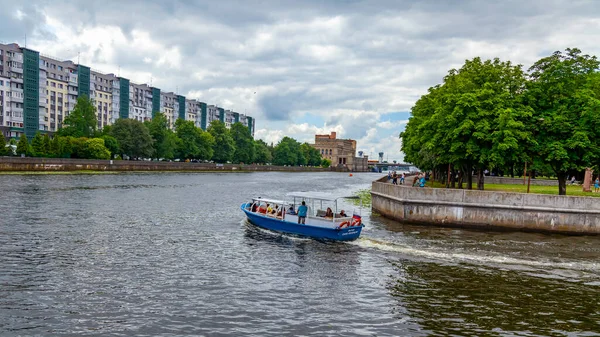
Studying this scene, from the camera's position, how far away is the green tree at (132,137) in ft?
466

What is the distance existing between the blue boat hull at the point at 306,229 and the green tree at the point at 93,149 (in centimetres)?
9417

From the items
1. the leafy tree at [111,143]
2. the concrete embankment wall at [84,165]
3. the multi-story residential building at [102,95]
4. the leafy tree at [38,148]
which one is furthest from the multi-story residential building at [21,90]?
the concrete embankment wall at [84,165]

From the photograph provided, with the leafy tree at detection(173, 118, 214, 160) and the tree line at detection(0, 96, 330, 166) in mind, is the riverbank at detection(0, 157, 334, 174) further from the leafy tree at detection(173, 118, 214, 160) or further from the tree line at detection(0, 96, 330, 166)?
the leafy tree at detection(173, 118, 214, 160)

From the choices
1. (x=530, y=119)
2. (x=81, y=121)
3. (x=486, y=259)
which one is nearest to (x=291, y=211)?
(x=486, y=259)

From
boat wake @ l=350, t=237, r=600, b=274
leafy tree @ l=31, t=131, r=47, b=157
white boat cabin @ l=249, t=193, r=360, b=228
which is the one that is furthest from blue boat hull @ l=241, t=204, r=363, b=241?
leafy tree @ l=31, t=131, r=47, b=157

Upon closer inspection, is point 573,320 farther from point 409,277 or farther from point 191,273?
point 191,273

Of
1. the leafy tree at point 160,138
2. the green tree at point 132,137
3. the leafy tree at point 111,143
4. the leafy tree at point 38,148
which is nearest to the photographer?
the leafy tree at point 38,148

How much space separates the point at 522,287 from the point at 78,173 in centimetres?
10293

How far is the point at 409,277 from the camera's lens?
83.2 ft

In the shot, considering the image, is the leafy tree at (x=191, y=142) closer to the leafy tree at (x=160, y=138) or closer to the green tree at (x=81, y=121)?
the leafy tree at (x=160, y=138)

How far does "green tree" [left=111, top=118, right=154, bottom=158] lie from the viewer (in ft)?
466

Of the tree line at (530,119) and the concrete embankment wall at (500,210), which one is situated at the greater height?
the tree line at (530,119)

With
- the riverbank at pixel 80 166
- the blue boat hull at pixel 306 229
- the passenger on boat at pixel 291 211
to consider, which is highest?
the riverbank at pixel 80 166

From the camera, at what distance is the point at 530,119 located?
4634cm
